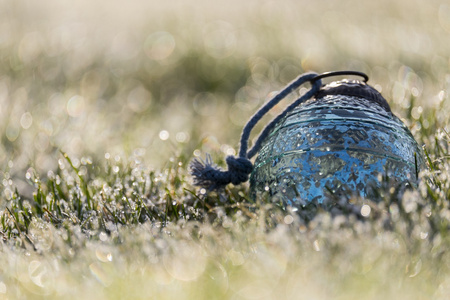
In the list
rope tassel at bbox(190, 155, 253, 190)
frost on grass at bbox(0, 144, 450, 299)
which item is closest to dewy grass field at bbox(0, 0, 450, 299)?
frost on grass at bbox(0, 144, 450, 299)

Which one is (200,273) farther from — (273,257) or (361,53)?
(361,53)

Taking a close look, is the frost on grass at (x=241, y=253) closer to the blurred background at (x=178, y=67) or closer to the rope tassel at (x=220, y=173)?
the rope tassel at (x=220, y=173)

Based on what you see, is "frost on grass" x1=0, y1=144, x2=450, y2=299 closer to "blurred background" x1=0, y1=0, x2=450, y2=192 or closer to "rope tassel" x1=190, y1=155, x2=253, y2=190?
"rope tassel" x1=190, y1=155, x2=253, y2=190

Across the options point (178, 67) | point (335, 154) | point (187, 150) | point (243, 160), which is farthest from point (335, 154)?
point (178, 67)

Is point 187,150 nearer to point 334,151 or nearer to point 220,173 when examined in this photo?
point 220,173

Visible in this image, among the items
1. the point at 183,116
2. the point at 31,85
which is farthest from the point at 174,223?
the point at 31,85

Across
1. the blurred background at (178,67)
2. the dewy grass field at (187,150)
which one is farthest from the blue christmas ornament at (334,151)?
the blurred background at (178,67)
